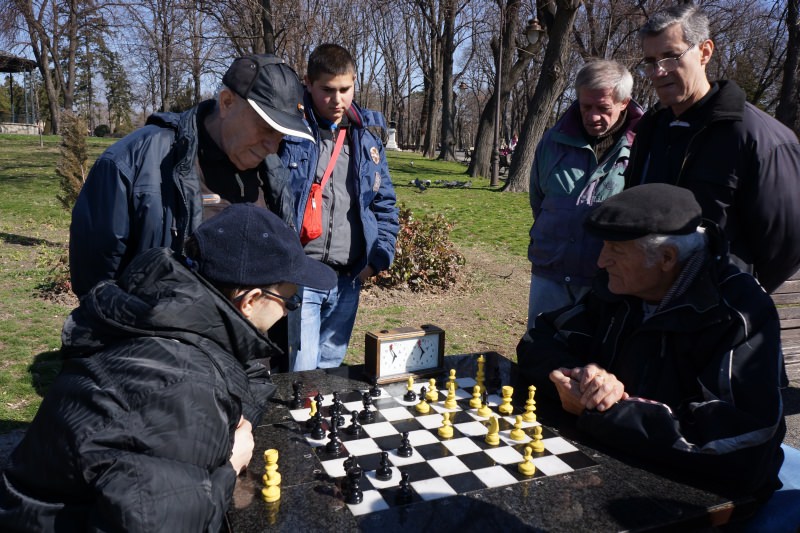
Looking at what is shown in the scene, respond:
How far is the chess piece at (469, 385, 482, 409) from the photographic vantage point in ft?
8.61

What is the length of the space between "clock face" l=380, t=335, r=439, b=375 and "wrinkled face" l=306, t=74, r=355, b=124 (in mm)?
1432

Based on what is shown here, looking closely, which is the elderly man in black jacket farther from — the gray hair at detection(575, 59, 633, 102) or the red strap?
the gray hair at detection(575, 59, 633, 102)

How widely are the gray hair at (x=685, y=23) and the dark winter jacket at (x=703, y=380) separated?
4.04ft

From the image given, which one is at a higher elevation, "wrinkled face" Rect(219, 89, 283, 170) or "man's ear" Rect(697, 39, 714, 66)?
"man's ear" Rect(697, 39, 714, 66)

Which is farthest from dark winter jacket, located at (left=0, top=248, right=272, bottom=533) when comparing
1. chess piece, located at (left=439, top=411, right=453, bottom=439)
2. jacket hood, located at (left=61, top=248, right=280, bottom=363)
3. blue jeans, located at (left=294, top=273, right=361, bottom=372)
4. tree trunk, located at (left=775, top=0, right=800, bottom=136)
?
tree trunk, located at (left=775, top=0, right=800, bottom=136)

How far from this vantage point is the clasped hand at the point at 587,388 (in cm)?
232

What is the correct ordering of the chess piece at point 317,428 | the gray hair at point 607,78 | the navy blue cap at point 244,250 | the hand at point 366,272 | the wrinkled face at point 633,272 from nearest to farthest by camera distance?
the navy blue cap at point 244,250
the chess piece at point 317,428
the wrinkled face at point 633,272
the gray hair at point 607,78
the hand at point 366,272

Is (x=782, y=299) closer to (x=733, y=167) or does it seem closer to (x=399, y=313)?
(x=733, y=167)

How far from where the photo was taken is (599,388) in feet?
7.70

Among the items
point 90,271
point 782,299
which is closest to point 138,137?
point 90,271

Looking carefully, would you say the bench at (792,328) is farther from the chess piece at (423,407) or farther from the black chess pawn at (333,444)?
the black chess pawn at (333,444)

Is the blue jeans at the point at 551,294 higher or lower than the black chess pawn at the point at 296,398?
higher

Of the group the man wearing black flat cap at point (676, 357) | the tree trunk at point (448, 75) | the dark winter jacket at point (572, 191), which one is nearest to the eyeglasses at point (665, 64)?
the dark winter jacket at point (572, 191)

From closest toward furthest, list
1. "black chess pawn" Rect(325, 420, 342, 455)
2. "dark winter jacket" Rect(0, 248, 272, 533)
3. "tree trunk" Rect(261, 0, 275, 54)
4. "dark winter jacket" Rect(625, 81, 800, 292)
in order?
"dark winter jacket" Rect(0, 248, 272, 533) → "black chess pawn" Rect(325, 420, 342, 455) → "dark winter jacket" Rect(625, 81, 800, 292) → "tree trunk" Rect(261, 0, 275, 54)
